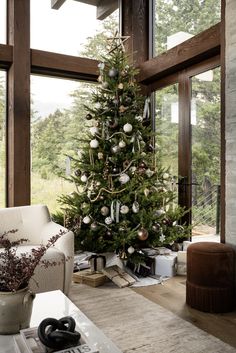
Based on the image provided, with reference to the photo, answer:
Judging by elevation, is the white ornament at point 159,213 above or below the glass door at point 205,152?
below

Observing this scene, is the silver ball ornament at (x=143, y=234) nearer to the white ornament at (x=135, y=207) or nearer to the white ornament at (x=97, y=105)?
the white ornament at (x=135, y=207)

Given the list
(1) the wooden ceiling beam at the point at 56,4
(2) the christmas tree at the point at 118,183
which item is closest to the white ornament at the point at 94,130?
(2) the christmas tree at the point at 118,183

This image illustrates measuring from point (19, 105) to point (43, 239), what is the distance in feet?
6.20

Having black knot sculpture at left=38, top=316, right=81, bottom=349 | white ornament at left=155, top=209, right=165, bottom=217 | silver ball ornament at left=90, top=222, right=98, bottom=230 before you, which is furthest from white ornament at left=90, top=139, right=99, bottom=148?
black knot sculpture at left=38, top=316, right=81, bottom=349

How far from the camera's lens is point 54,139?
463cm

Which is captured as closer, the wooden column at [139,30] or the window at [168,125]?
the window at [168,125]

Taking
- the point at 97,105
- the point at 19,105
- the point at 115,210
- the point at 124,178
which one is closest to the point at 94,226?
the point at 115,210

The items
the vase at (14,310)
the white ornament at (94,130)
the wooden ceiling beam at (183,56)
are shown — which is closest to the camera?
the vase at (14,310)

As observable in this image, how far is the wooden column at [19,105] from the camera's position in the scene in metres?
4.19

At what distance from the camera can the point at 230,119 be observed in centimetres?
302

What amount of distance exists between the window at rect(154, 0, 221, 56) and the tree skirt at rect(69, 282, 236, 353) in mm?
3093

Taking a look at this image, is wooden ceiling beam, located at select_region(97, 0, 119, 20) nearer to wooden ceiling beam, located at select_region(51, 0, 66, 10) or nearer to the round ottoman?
wooden ceiling beam, located at select_region(51, 0, 66, 10)

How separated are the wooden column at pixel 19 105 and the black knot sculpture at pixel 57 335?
9.95 feet

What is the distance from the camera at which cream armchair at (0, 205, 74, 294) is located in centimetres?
270
